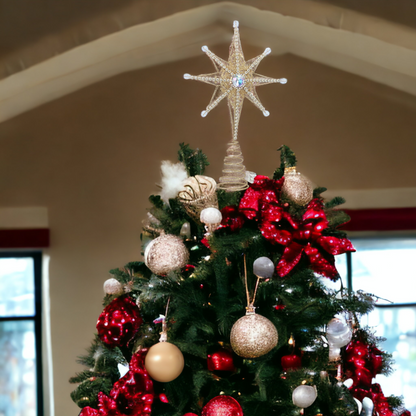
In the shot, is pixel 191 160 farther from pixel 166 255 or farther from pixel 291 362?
pixel 291 362

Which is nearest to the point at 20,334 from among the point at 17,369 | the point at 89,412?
the point at 17,369

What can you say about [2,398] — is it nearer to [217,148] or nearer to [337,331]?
[217,148]

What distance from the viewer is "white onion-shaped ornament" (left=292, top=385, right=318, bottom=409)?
543 mm

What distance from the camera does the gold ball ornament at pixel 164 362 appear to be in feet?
1.84

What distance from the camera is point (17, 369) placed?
5.87 ft

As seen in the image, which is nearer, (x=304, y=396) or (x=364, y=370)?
(x=304, y=396)

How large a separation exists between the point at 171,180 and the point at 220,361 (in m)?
0.31

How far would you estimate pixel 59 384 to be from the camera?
68.6 inches

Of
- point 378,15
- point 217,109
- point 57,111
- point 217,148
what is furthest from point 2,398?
point 378,15

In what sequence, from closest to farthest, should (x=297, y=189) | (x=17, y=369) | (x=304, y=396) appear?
(x=304, y=396)
(x=297, y=189)
(x=17, y=369)

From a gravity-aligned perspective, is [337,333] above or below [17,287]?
below

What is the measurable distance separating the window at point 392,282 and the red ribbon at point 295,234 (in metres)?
1.35

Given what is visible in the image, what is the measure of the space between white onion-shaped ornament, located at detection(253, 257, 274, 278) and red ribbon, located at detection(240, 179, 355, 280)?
16 millimetres

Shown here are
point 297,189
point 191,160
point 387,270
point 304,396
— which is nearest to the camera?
point 304,396
